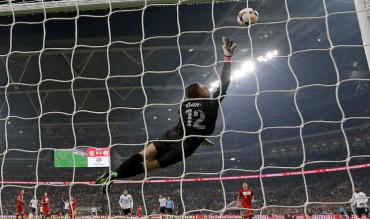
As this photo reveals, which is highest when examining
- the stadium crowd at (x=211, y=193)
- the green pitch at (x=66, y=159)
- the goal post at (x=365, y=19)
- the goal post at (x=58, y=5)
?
the goal post at (x=58, y=5)

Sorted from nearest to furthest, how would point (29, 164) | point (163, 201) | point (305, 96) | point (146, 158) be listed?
point (146, 158)
point (163, 201)
point (305, 96)
point (29, 164)

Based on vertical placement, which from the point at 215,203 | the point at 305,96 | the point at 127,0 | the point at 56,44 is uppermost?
the point at 305,96

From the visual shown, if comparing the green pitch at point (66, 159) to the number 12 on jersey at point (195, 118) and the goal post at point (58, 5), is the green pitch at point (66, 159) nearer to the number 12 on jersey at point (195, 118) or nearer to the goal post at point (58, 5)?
the goal post at point (58, 5)

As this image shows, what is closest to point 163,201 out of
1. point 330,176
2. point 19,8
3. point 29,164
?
point 19,8

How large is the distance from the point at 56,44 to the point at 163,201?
693 cm

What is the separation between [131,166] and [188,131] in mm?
567

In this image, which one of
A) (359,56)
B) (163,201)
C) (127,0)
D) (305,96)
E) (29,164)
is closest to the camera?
(127,0)

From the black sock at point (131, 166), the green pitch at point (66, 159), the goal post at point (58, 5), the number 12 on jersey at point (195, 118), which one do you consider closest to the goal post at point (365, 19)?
the number 12 on jersey at point (195, 118)

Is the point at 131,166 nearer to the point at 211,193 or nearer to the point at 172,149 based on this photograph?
the point at 172,149

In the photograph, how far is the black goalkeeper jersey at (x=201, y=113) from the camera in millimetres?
3447

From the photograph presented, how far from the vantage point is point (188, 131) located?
11.5 feet

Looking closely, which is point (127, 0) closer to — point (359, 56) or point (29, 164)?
point (359, 56)

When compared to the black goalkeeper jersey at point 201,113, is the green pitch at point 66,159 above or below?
above

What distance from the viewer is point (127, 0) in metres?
4.54
